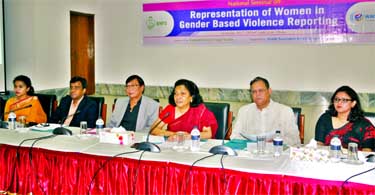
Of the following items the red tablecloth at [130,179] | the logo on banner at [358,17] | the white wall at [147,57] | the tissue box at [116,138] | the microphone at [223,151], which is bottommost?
the red tablecloth at [130,179]

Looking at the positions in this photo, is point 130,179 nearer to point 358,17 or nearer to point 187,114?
point 187,114

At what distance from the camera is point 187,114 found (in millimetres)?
3225

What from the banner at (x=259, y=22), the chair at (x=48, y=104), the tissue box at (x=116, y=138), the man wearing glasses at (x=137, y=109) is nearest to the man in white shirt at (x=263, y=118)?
the man wearing glasses at (x=137, y=109)

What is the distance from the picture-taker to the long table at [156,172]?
196 centimetres

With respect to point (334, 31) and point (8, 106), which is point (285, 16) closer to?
point (334, 31)

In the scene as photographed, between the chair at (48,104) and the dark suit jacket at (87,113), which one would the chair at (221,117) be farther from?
the chair at (48,104)

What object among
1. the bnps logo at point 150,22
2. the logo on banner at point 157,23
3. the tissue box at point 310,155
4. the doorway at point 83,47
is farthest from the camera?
the doorway at point 83,47

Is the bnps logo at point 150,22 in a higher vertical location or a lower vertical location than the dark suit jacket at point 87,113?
higher

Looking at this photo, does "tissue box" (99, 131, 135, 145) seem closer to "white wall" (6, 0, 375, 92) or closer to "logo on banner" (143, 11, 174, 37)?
"white wall" (6, 0, 375, 92)

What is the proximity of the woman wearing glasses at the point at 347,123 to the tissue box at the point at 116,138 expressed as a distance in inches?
48.7

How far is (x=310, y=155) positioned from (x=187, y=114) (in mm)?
1233

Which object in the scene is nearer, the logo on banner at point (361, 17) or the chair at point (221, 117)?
the chair at point (221, 117)

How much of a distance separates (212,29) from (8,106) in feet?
7.98

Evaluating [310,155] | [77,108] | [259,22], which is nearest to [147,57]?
[259,22]
